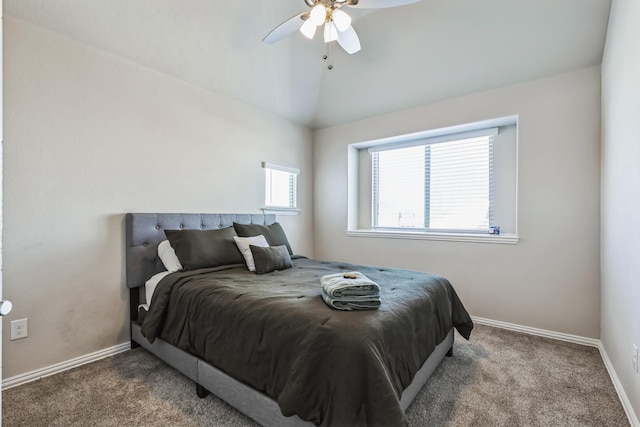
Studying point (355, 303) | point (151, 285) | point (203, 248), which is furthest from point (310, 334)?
point (151, 285)

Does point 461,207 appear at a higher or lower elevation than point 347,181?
lower

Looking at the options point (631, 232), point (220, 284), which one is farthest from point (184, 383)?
point (631, 232)

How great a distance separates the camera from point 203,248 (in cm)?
271

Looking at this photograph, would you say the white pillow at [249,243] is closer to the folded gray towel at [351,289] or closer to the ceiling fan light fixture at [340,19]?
the folded gray towel at [351,289]

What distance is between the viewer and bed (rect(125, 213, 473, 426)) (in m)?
1.41

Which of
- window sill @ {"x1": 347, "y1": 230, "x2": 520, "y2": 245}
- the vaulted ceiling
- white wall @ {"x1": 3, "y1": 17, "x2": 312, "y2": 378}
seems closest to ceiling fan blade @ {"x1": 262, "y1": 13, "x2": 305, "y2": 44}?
the vaulted ceiling

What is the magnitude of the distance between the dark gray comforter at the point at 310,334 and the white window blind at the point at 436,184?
1476 millimetres

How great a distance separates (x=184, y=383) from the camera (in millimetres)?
2191

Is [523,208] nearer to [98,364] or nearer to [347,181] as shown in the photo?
[347,181]

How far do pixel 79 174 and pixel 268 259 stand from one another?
1608 mm

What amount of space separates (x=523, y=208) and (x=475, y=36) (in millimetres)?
1671

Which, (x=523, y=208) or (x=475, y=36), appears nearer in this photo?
(x=475, y=36)

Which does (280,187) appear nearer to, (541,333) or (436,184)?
(436,184)

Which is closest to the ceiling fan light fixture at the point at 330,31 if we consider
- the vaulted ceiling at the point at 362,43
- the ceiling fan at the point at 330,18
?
the ceiling fan at the point at 330,18
